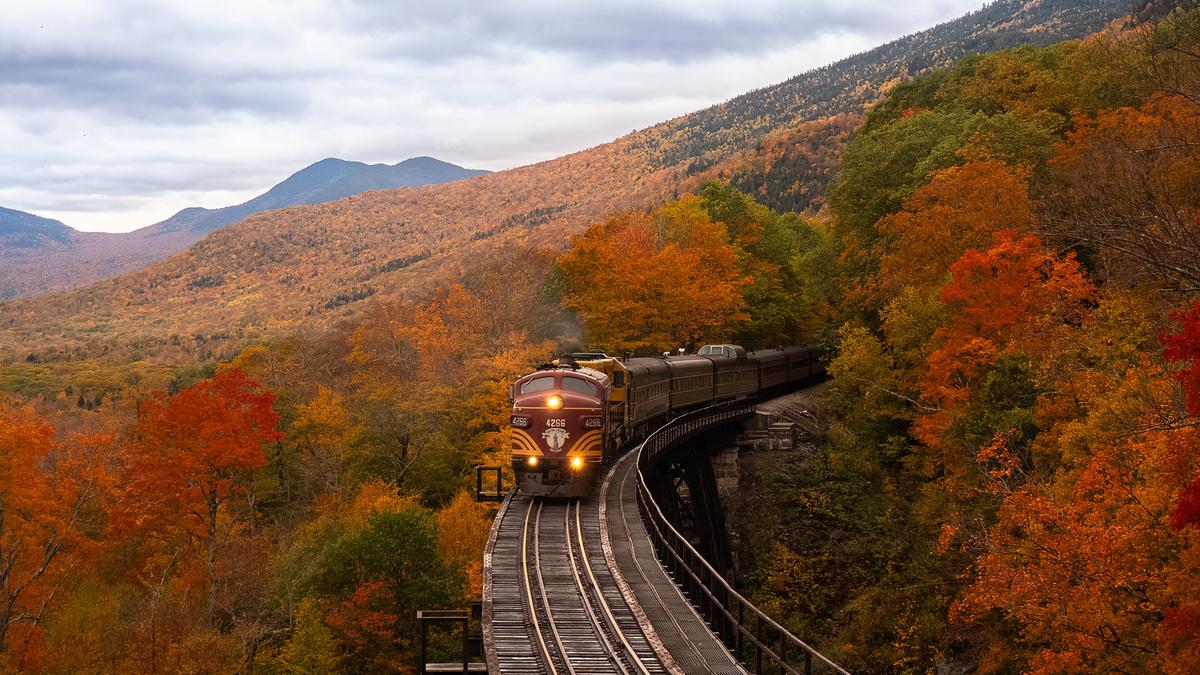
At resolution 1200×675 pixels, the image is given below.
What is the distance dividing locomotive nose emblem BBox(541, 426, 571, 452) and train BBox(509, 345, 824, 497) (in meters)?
0.03

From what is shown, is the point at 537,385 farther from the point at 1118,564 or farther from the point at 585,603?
the point at 1118,564

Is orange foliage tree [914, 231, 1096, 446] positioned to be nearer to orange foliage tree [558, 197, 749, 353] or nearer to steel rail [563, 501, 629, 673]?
steel rail [563, 501, 629, 673]

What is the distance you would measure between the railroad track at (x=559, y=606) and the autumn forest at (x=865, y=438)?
7.46m

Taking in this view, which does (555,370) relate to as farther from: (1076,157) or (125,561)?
(125,561)

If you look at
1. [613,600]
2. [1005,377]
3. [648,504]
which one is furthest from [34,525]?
[1005,377]

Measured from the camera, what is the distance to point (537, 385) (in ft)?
93.7

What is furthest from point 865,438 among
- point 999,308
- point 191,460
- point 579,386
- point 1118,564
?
point 191,460

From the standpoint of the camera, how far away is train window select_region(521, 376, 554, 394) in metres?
28.4

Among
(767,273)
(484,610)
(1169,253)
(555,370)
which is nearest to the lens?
(1169,253)

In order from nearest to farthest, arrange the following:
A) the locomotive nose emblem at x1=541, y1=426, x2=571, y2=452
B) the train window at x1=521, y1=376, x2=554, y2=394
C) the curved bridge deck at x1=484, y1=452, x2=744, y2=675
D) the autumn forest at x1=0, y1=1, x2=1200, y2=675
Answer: the curved bridge deck at x1=484, y1=452, x2=744, y2=675 → the autumn forest at x1=0, y1=1, x2=1200, y2=675 → the locomotive nose emblem at x1=541, y1=426, x2=571, y2=452 → the train window at x1=521, y1=376, x2=554, y2=394

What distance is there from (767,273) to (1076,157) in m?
31.2

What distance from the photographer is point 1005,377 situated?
29672 millimetres

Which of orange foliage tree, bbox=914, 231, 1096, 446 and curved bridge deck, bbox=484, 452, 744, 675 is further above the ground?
orange foliage tree, bbox=914, 231, 1096, 446

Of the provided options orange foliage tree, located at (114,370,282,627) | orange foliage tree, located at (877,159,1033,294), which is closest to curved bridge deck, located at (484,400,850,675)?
orange foliage tree, located at (877,159,1033,294)
